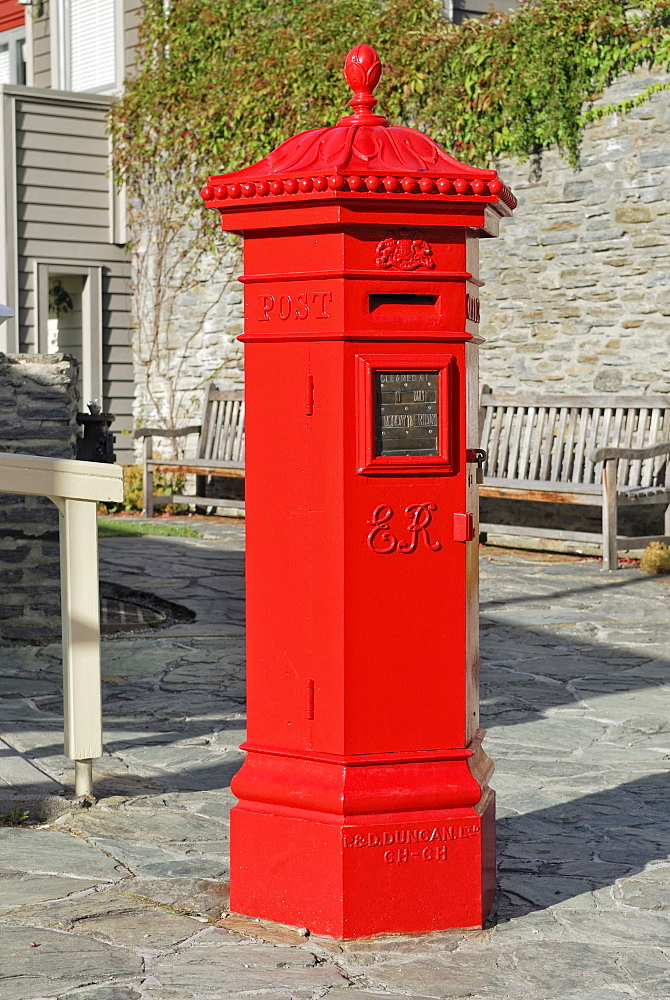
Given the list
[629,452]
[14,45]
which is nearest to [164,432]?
[629,452]

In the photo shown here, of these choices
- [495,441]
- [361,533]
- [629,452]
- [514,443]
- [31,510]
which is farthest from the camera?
[495,441]

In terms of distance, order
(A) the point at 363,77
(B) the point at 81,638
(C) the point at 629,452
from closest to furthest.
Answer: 1. (A) the point at 363,77
2. (B) the point at 81,638
3. (C) the point at 629,452

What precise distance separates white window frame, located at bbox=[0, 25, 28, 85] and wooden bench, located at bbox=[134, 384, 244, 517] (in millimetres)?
6688

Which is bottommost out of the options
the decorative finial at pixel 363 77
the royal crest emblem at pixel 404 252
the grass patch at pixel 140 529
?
the grass patch at pixel 140 529

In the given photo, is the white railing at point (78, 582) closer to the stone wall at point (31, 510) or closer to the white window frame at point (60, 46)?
the stone wall at point (31, 510)

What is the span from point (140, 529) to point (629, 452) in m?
4.49

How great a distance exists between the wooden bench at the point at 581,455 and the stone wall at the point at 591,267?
0.29 meters

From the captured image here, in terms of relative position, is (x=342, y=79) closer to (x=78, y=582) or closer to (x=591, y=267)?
(x=591, y=267)

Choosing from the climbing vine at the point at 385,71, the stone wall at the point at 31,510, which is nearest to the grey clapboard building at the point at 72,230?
the climbing vine at the point at 385,71

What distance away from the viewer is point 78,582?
4.17 metres

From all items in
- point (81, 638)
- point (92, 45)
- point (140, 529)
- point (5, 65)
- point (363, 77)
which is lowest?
point (140, 529)

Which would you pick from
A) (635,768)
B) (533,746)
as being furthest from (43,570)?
(635,768)

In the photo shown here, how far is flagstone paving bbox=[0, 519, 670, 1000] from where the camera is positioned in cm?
289

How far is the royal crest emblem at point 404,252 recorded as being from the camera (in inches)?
124
